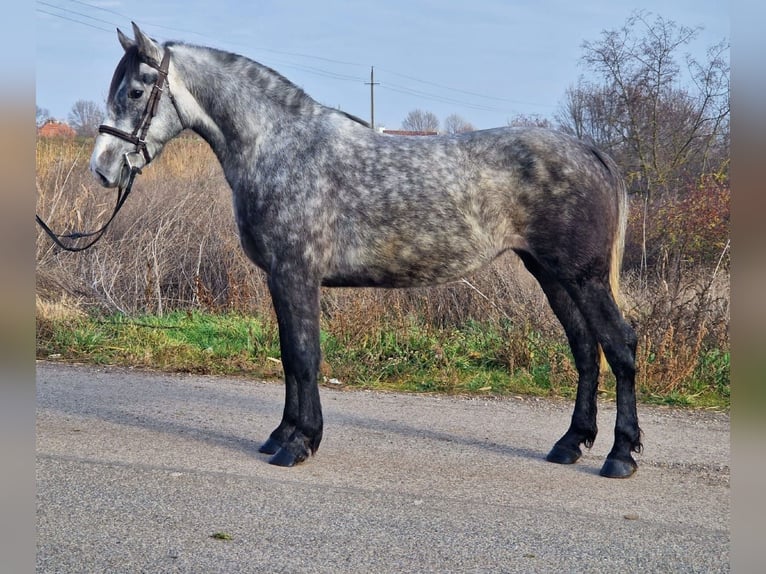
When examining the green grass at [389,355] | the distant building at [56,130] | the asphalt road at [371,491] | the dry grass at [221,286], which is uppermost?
the distant building at [56,130]

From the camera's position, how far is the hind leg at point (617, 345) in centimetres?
518

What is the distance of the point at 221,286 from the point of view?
11492mm

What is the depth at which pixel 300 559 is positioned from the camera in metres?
3.70

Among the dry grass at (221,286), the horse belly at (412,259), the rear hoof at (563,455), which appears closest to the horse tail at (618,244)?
the horse belly at (412,259)

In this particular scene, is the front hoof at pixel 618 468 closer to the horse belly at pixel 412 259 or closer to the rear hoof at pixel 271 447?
the horse belly at pixel 412 259

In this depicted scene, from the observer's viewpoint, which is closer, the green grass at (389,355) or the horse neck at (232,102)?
the horse neck at (232,102)

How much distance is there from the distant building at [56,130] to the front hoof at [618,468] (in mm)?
14414

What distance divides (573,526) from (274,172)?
9.27 feet

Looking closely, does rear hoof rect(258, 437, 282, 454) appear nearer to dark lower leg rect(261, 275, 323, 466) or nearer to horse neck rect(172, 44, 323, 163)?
dark lower leg rect(261, 275, 323, 466)

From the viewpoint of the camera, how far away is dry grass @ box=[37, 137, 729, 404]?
7840mm

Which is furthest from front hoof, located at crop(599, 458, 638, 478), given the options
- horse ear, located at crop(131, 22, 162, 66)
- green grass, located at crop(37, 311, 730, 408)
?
horse ear, located at crop(131, 22, 162, 66)
